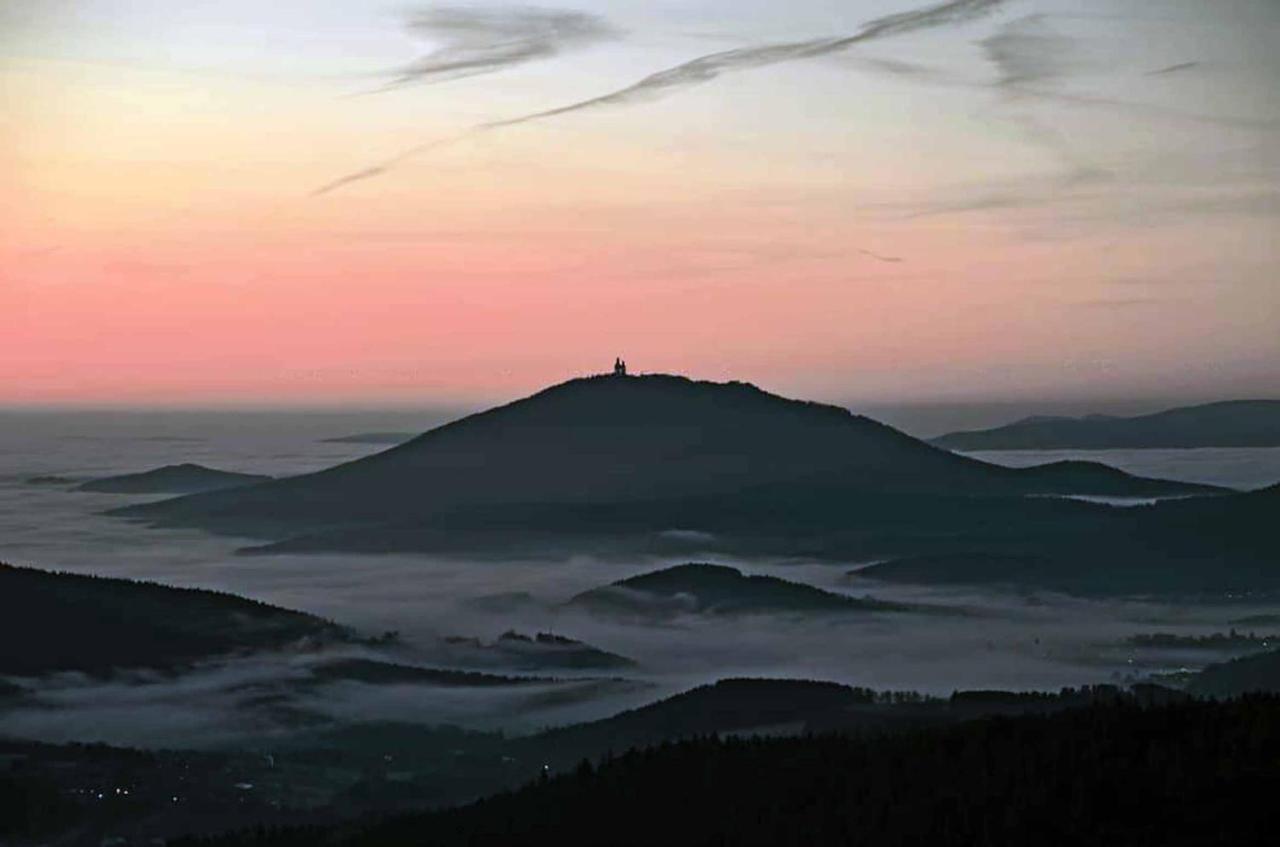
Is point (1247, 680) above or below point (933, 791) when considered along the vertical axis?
below

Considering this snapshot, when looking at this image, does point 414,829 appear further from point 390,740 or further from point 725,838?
point 390,740

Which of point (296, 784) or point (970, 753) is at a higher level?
point (970, 753)

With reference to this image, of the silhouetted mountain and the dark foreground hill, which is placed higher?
the dark foreground hill

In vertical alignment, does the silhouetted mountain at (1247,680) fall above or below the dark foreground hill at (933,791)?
below

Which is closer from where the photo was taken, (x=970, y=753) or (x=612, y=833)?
(x=970, y=753)

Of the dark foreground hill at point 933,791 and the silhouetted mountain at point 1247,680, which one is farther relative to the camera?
the silhouetted mountain at point 1247,680

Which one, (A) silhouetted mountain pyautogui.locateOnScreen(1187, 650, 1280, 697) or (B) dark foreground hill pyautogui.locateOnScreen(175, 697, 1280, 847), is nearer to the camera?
(B) dark foreground hill pyautogui.locateOnScreen(175, 697, 1280, 847)

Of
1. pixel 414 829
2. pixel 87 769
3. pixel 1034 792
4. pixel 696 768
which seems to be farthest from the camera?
pixel 87 769

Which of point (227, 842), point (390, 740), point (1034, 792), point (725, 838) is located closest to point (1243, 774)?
point (1034, 792)
